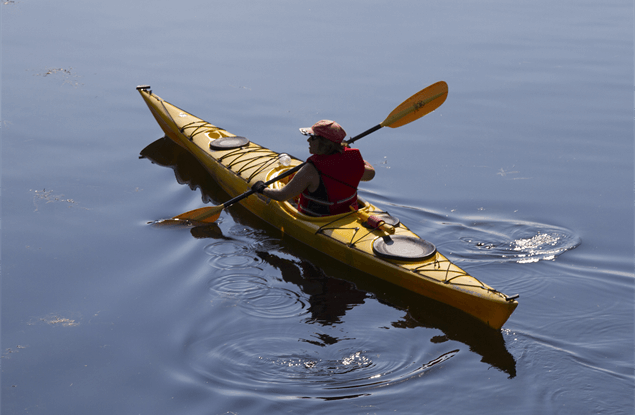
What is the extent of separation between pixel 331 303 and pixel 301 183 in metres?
1.15

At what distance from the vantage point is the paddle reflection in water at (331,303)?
4.62 metres

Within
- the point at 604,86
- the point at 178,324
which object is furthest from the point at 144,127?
the point at 604,86

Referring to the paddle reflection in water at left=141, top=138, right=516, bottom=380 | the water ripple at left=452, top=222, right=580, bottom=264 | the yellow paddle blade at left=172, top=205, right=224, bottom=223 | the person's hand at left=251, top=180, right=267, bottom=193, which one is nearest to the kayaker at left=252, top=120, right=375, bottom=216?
the person's hand at left=251, top=180, right=267, bottom=193

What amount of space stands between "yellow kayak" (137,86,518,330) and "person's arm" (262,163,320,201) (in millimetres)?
309

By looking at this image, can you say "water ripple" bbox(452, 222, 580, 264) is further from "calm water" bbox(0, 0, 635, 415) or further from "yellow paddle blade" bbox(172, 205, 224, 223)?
"yellow paddle blade" bbox(172, 205, 224, 223)

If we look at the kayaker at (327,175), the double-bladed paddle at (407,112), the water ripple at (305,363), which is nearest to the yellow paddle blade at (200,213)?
the double-bladed paddle at (407,112)

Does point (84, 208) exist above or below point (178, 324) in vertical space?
above

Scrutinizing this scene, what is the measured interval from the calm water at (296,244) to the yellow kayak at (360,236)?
162 millimetres

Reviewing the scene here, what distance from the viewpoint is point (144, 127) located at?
30.3 feet

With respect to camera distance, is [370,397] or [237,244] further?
[237,244]

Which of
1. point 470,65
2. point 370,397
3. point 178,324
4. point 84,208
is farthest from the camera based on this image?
point 470,65

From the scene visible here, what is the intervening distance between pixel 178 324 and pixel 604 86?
9.02m

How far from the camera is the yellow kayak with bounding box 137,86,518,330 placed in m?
5.03

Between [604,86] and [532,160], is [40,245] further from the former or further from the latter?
[604,86]
